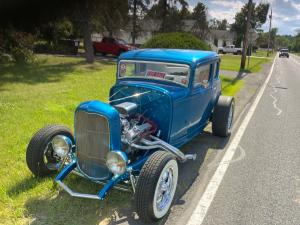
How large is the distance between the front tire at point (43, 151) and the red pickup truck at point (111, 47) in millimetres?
24590

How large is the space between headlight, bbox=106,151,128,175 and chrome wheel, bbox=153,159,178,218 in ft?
1.53

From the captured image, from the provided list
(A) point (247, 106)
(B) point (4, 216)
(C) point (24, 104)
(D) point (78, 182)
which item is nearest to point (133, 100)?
(D) point (78, 182)

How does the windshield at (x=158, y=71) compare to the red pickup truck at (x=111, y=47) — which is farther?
the red pickup truck at (x=111, y=47)

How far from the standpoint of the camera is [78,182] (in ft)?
16.2

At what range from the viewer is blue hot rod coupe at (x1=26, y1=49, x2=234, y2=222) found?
412 centimetres

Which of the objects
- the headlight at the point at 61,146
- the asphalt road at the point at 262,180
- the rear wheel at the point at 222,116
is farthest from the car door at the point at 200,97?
the headlight at the point at 61,146

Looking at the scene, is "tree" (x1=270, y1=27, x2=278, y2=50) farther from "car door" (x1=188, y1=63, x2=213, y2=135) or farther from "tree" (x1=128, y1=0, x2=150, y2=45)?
"car door" (x1=188, y1=63, x2=213, y2=135)

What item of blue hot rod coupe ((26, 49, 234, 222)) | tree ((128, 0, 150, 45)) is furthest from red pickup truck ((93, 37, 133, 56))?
blue hot rod coupe ((26, 49, 234, 222))

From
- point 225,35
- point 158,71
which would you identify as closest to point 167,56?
point 158,71

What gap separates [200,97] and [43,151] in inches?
112

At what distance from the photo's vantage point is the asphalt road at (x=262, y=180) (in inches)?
174

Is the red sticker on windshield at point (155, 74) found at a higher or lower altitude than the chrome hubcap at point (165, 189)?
higher

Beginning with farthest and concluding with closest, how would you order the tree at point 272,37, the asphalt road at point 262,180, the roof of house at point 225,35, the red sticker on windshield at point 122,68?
the tree at point 272,37
the roof of house at point 225,35
the red sticker on windshield at point 122,68
the asphalt road at point 262,180

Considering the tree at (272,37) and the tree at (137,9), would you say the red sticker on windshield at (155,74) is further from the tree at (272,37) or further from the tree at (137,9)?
the tree at (272,37)
